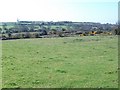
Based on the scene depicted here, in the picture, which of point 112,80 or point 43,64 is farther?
point 43,64

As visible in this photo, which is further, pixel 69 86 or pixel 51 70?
pixel 51 70

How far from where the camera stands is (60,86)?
14.2 m

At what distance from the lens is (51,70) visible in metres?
19.0

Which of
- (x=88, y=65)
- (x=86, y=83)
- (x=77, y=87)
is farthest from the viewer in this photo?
(x=88, y=65)

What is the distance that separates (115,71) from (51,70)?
3898 millimetres

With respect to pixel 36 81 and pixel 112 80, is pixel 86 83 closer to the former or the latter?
pixel 112 80

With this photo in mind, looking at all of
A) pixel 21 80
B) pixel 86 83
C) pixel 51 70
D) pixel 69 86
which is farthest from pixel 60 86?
pixel 51 70

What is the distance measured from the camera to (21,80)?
1561 centimetres

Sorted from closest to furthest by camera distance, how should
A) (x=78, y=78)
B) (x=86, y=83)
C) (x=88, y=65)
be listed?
(x=86, y=83)
(x=78, y=78)
(x=88, y=65)

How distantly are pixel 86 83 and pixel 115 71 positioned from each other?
4019 millimetres

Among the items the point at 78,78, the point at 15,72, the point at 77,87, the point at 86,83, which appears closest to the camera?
the point at 77,87

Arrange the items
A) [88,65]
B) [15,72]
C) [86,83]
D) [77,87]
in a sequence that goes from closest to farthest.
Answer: [77,87], [86,83], [15,72], [88,65]

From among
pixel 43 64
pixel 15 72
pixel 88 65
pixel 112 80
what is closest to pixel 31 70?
pixel 15 72

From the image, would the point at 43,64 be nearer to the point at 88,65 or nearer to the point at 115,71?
the point at 88,65
